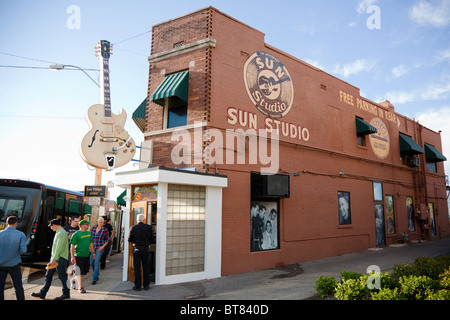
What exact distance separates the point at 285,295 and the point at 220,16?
934 cm

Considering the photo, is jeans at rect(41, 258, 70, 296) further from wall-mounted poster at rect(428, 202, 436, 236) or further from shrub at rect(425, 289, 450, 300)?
wall-mounted poster at rect(428, 202, 436, 236)

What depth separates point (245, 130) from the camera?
35.1ft

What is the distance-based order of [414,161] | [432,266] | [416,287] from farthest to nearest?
[414,161], [432,266], [416,287]

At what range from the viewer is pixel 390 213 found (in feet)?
56.5

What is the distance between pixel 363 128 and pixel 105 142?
12.7 m

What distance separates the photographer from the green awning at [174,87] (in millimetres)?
9898

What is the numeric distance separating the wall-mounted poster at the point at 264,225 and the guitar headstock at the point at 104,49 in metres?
9.72

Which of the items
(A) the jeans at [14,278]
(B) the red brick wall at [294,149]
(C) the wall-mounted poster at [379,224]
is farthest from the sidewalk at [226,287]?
(C) the wall-mounted poster at [379,224]

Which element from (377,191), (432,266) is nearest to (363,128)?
(377,191)

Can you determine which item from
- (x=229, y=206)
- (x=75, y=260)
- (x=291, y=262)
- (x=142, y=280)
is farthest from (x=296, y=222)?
(x=75, y=260)

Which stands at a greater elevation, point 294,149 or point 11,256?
point 294,149

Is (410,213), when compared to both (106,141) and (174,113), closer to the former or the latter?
(174,113)
